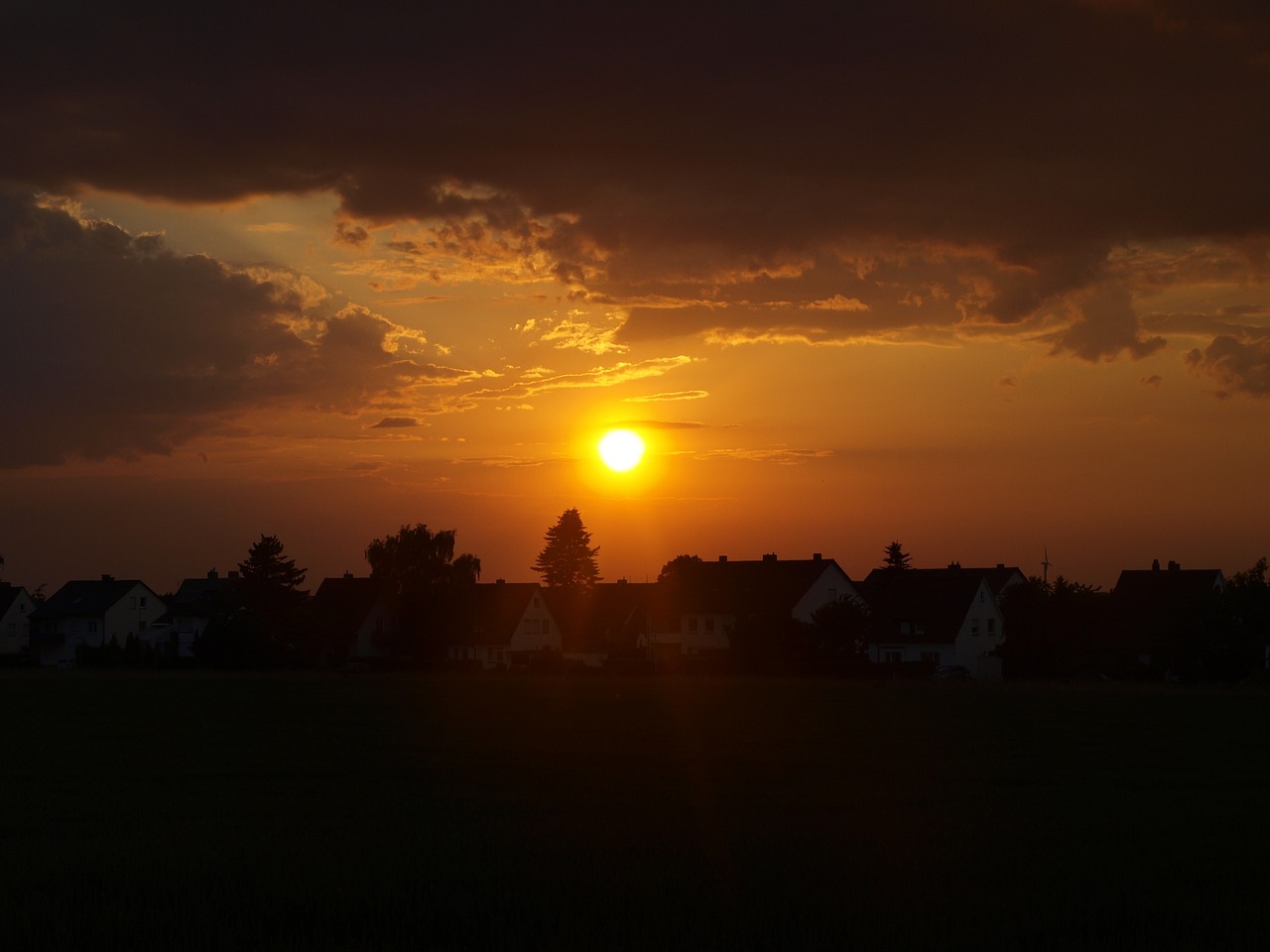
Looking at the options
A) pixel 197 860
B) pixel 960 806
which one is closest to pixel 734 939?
pixel 197 860

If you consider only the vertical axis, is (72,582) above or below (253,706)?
above

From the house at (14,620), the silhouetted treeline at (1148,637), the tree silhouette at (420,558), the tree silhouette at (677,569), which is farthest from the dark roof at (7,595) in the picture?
the silhouetted treeline at (1148,637)

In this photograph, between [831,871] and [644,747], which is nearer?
[831,871]

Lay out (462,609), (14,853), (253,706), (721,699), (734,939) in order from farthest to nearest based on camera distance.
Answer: (462,609) < (721,699) < (253,706) < (14,853) < (734,939)

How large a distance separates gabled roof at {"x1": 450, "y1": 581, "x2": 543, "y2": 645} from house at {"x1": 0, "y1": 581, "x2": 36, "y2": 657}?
5649 cm

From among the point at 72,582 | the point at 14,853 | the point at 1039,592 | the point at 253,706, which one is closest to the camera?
the point at 14,853

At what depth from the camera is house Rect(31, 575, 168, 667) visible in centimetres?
13838

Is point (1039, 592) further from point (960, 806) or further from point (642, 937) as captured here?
point (642, 937)

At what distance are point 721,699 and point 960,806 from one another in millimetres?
33339

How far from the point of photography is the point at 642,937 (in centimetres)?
1157

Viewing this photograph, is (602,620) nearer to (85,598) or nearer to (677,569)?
(677,569)

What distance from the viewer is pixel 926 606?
333 ft

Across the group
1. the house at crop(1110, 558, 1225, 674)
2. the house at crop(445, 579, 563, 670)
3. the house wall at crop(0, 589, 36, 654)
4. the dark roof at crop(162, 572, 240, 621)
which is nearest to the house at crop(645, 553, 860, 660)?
the house at crop(445, 579, 563, 670)

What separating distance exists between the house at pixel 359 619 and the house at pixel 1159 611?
61.3 metres
